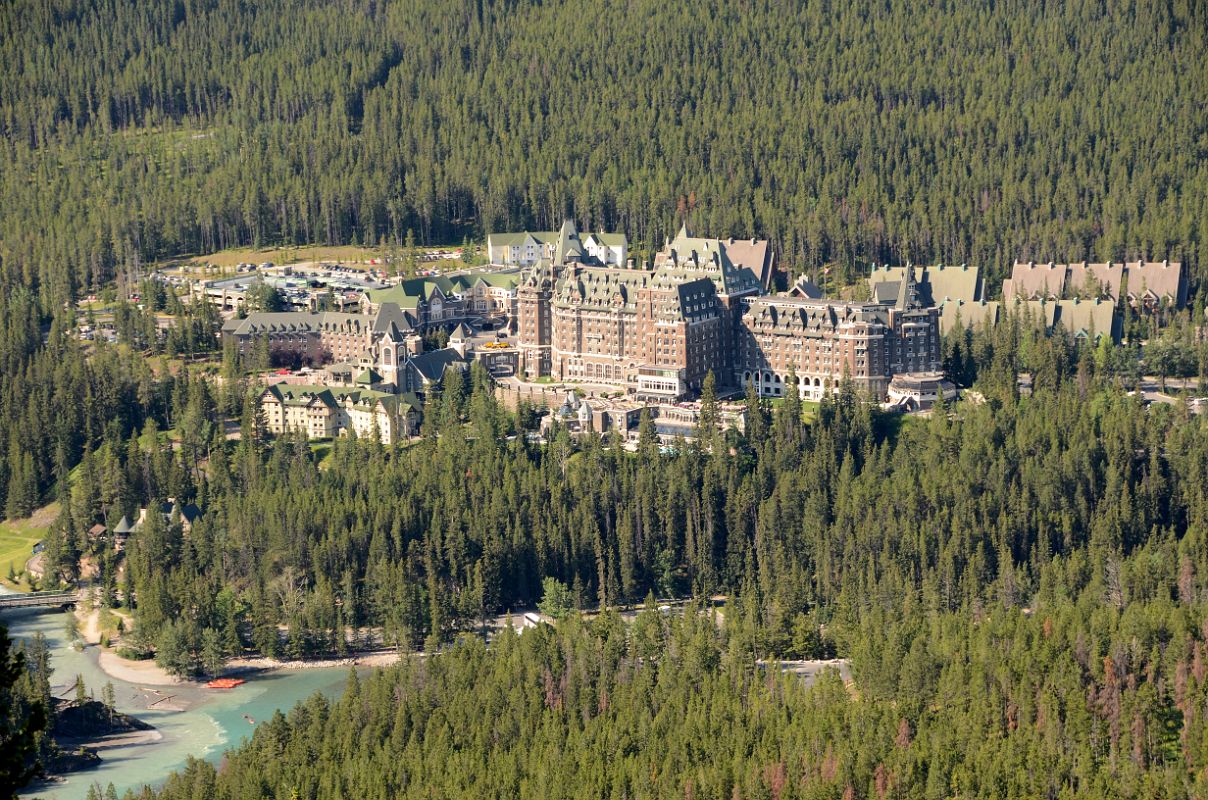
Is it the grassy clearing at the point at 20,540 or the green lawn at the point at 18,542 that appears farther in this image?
the green lawn at the point at 18,542

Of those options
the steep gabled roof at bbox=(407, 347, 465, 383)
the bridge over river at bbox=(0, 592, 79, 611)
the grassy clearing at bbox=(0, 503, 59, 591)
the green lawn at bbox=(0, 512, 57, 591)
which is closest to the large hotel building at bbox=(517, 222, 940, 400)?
the steep gabled roof at bbox=(407, 347, 465, 383)

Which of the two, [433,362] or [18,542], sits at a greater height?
[433,362]

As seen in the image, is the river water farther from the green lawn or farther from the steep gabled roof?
the steep gabled roof

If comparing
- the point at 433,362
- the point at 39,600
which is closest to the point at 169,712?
the point at 39,600

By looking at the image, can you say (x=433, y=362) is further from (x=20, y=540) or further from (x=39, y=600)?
(x=39, y=600)

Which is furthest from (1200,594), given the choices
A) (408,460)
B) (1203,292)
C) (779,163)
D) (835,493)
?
(779,163)

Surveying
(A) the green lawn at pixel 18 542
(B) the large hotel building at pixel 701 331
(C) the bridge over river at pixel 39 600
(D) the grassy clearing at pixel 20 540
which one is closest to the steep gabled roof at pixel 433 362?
(B) the large hotel building at pixel 701 331

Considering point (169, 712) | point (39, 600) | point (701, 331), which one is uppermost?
point (701, 331)

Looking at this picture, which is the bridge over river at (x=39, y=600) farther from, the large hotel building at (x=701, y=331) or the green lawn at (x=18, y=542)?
the large hotel building at (x=701, y=331)
